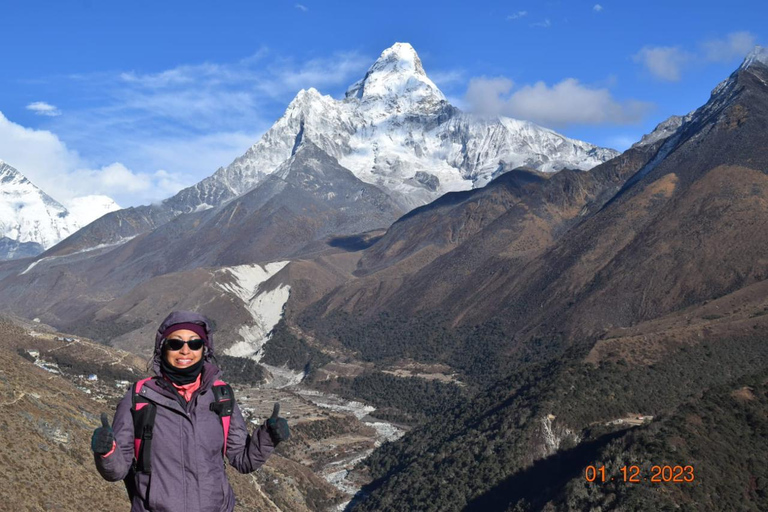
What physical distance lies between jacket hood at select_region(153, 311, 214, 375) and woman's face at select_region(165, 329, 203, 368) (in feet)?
0.46

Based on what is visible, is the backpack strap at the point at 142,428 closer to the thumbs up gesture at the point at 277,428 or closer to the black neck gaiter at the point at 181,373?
the black neck gaiter at the point at 181,373

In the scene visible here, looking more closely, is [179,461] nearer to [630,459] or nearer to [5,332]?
[630,459]

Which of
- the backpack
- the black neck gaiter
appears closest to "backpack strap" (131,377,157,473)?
the backpack

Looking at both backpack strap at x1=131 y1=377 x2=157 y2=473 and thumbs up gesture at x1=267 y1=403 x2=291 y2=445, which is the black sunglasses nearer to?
backpack strap at x1=131 y1=377 x2=157 y2=473

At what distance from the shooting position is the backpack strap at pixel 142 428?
991 centimetres

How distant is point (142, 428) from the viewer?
992 cm

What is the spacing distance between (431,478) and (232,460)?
82.0m

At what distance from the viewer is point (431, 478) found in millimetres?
89000

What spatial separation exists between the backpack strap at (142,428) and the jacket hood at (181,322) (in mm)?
586
